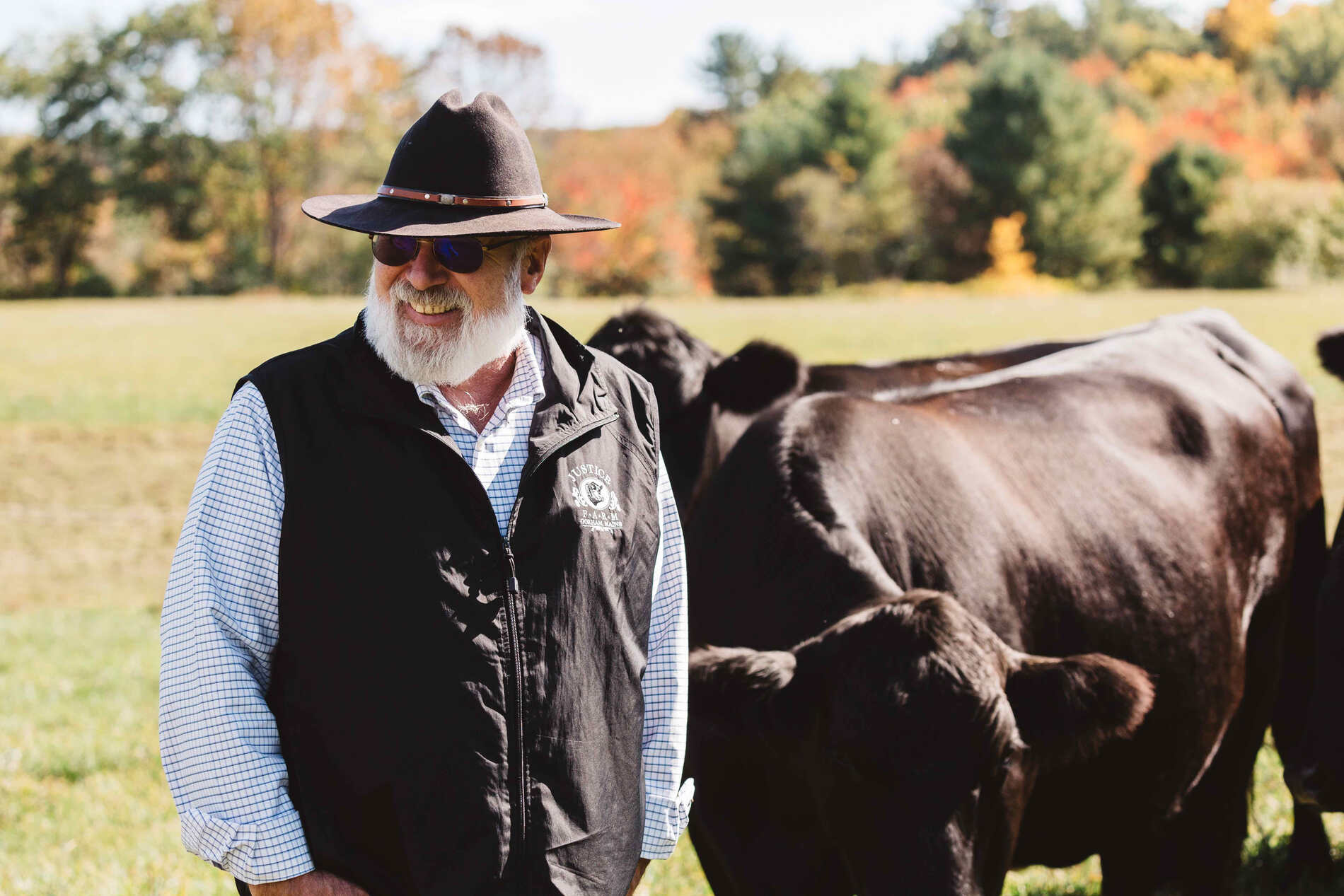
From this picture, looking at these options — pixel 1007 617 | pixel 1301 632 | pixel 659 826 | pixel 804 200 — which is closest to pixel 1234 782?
pixel 1301 632

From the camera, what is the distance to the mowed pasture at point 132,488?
16.8 ft

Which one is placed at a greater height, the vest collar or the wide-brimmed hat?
the wide-brimmed hat

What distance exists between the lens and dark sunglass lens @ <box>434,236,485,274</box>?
2383 mm

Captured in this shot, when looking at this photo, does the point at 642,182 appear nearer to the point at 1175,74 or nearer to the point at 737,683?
the point at 1175,74

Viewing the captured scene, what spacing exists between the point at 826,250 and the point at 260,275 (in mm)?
23477

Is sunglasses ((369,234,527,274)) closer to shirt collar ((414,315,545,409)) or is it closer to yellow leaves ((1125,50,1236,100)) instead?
shirt collar ((414,315,545,409))

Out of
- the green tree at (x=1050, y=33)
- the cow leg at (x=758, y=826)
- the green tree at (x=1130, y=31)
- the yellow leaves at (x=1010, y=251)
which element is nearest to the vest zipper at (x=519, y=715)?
the cow leg at (x=758, y=826)

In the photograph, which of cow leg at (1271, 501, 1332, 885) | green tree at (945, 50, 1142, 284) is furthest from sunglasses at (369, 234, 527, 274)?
green tree at (945, 50, 1142, 284)

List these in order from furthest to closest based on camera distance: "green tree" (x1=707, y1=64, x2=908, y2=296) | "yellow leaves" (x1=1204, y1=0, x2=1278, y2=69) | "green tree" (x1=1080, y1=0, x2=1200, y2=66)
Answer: "green tree" (x1=1080, y1=0, x2=1200, y2=66)
"yellow leaves" (x1=1204, y1=0, x2=1278, y2=69)
"green tree" (x1=707, y1=64, x2=908, y2=296)

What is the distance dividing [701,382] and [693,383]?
18 centimetres

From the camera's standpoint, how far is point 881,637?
2.95 metres

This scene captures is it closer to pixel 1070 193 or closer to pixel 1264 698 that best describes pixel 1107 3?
pixel 1070 193

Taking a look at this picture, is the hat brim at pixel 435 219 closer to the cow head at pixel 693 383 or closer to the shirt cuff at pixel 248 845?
the shirt cuff at pixel 248 845

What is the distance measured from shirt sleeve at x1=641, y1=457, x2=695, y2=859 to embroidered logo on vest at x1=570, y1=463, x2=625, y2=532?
0.68ft
